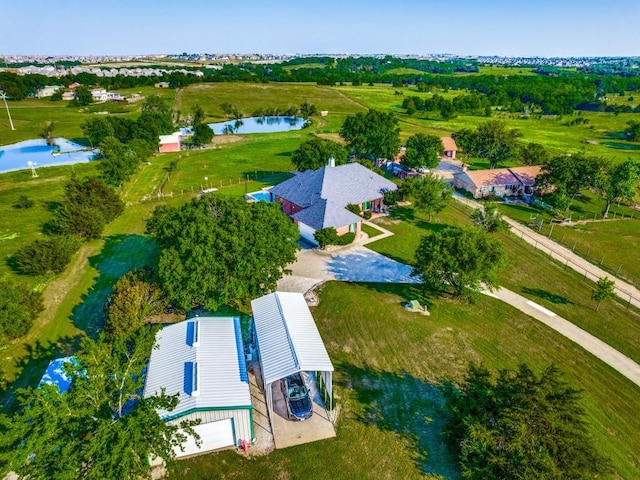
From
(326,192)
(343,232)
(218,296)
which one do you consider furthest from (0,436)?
(326,192)

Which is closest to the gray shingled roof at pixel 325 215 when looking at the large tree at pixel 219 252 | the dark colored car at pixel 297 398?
the large tree at pixel 219 252

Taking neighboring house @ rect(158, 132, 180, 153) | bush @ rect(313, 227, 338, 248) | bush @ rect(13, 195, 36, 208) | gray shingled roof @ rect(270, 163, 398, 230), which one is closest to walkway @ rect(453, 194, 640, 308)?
gray shingled roof @ rect(270, 163, 398, 230)

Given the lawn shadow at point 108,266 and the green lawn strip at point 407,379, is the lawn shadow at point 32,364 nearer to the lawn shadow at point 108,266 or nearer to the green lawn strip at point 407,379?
the lawn shadow at point 108,266

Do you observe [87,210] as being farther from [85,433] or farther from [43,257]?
[85,433]

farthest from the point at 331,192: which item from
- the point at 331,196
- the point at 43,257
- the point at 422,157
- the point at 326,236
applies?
the point at 43,257

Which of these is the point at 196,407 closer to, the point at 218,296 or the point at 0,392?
the point at 218,296

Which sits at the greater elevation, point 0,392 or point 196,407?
point 196,407

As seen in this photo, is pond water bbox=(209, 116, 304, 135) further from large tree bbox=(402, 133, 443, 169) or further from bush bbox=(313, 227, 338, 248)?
bush bbox=(313, 227, 338, 248)
